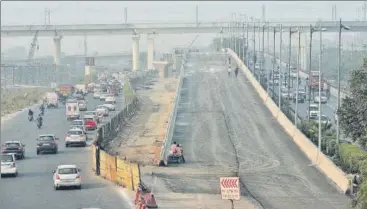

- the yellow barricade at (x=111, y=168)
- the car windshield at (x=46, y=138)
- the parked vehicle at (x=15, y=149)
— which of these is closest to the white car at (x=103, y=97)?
the car windshield at (x=46, y=138)

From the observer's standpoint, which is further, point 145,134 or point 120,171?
point 145,134

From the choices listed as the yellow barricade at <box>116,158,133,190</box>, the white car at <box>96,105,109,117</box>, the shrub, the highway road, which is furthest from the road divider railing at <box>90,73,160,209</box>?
the white car at <box>96,105,109,117</box>

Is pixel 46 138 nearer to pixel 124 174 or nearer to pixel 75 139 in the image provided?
pixel 75 139

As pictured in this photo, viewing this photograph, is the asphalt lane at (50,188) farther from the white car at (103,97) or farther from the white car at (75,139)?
the white car at (103,97)

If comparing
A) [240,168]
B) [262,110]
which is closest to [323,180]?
[240,168]

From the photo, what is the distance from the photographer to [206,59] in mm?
154625

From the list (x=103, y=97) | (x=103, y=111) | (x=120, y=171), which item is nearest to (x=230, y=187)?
(x=120, y=171)

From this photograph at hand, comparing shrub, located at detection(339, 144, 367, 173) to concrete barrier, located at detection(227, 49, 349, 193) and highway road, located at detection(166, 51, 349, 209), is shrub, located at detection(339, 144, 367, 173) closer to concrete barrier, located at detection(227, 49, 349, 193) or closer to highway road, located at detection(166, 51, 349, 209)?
concrete barrier, located at detection(227, 49, 349, 193)

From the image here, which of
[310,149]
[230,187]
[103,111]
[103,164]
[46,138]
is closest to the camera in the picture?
[230,187]

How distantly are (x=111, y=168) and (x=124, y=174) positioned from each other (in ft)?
8.42

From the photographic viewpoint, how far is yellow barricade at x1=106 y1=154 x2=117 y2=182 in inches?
1763

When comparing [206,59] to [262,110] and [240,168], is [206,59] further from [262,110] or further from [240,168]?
[240,168]

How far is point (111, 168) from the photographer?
4534 cm

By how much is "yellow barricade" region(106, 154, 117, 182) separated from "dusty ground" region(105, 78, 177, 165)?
21.7 feet
